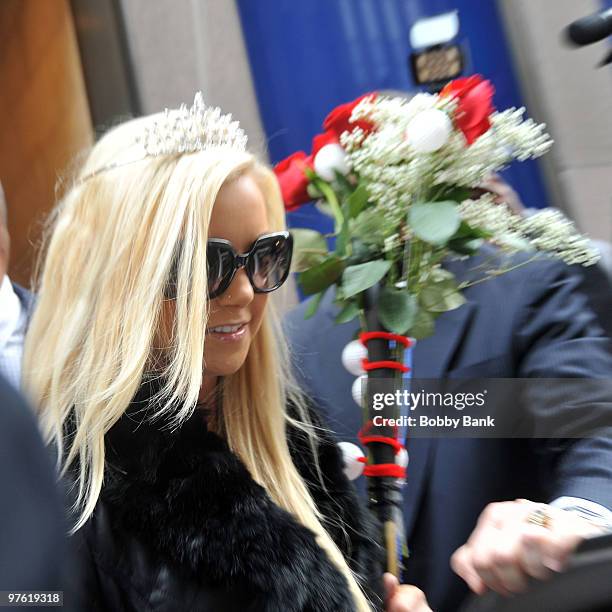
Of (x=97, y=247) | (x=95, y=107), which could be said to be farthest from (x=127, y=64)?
(x=97, y=247)

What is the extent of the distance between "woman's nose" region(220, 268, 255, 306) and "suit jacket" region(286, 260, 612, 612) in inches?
7.2

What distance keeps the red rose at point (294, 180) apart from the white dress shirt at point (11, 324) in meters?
0.68

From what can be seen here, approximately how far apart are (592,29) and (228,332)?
793 mm

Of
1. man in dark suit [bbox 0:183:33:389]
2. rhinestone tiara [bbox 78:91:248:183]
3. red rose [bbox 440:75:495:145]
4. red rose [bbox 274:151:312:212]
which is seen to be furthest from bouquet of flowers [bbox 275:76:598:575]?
man in dark suit [bbox 0:183:33:389]

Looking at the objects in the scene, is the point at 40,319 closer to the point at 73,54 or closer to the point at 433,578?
the point at 433,578

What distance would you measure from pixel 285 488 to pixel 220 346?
299 mm

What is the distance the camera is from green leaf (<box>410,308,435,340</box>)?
145 cm

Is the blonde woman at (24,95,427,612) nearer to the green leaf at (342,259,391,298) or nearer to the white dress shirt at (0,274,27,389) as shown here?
the green leaf at (342,259,391,298)

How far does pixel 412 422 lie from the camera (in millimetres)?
1533

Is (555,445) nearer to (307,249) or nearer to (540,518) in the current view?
(540,518)

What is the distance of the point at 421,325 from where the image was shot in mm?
1463

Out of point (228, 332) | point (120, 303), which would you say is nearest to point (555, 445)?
point (228, 332)

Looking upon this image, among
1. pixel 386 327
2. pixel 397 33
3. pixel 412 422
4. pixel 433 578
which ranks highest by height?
pixel 397 33

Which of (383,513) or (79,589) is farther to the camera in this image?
(383,513)
